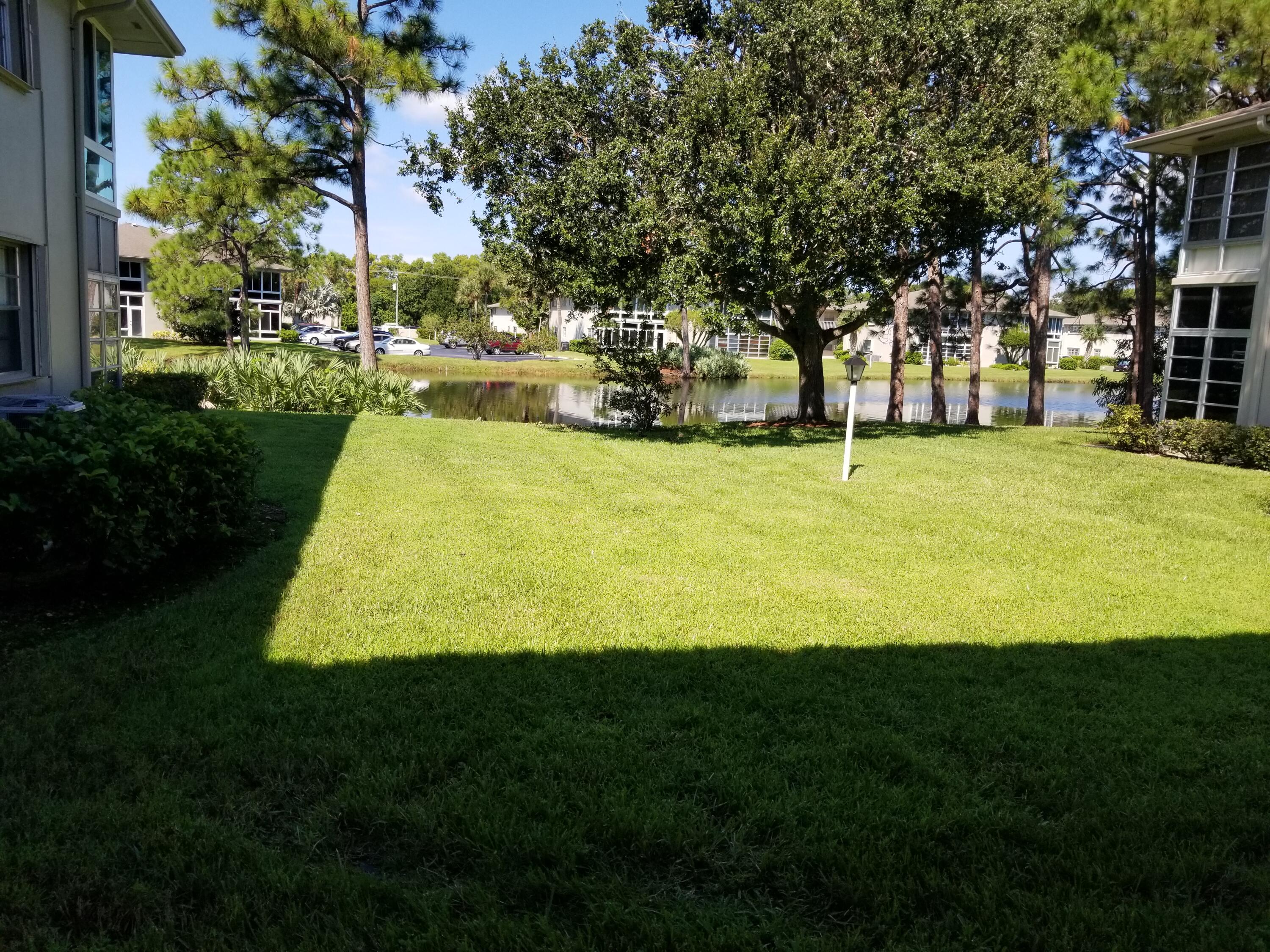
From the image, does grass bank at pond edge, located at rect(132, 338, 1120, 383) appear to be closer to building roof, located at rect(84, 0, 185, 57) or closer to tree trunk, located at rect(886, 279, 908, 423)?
tree trunk, located at rect(886, 279, 908, 423)

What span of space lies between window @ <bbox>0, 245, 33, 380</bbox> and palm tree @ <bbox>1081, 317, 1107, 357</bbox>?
22759 mm

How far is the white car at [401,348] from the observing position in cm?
4694

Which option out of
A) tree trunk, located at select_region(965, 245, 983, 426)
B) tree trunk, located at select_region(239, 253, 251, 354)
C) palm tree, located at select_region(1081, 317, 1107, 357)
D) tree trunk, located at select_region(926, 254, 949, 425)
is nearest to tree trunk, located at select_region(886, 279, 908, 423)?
tree trunk, located at select_region(926, 254, 949, 425)

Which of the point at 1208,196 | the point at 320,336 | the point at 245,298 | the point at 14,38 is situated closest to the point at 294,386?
the point at 14,38

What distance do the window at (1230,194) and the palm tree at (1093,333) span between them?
8.51 metres

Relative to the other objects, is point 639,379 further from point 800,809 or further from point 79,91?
point 800,809

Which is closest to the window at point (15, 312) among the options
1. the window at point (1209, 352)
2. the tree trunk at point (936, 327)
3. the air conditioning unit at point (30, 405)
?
the air conditioning unit at point (30, 405)

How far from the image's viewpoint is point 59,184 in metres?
9.89

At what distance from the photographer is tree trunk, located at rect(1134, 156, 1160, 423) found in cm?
1881

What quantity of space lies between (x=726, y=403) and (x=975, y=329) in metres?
9.98

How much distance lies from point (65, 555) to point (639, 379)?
12.4m

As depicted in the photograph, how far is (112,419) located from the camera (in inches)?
217

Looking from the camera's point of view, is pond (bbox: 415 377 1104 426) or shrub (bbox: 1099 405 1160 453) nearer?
shrub (bbox: 1099 405 1160 453)

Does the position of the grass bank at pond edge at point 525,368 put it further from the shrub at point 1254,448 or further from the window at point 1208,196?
the shrub at point 1254,448
